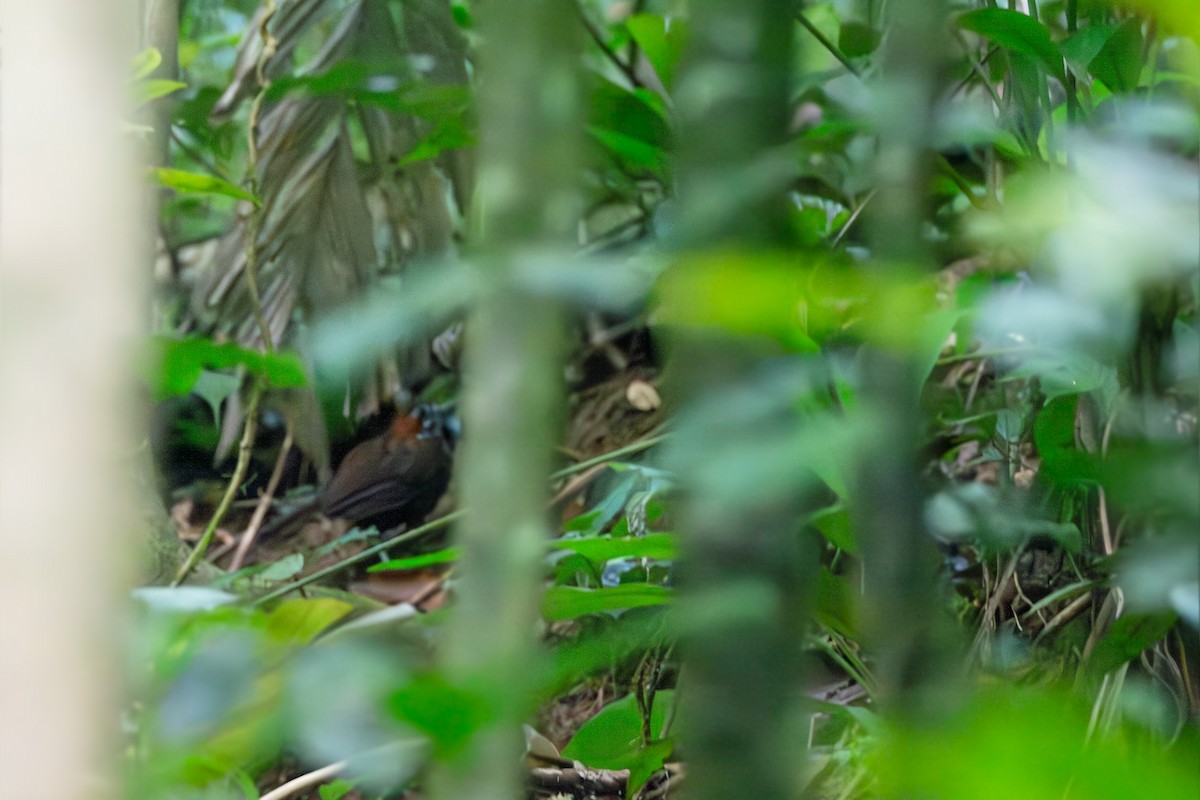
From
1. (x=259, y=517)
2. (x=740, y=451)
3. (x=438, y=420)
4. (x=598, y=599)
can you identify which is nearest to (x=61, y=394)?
(x=740, y=451)

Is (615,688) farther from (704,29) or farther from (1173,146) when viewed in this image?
(704,29)

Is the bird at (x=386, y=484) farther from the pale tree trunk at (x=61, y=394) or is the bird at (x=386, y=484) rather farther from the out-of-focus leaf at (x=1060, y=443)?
the pale tree trunk at (x=61, y=394)

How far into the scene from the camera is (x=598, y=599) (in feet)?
2.93

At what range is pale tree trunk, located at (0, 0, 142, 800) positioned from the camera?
16.4 inches

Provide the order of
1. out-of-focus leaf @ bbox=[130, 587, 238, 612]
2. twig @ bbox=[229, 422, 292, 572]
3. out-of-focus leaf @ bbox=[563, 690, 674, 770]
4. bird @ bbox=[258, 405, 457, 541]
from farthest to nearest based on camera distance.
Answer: bird @ bbox=[258, 405, 457, 541]
twig @ bbox=[229, 422, 292, 572]
out-of-focus leaf @ bbox=[563, 690, 674, 770]
out-of-focus leaf @ bbox=[130, 587, 238, 612]

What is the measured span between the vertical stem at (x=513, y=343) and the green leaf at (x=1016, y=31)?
20.7 inches

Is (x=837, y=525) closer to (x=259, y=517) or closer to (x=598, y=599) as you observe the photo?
(x=598, y=599)

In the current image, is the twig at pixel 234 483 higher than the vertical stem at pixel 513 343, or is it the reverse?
the vertical stem at pixel 513 343

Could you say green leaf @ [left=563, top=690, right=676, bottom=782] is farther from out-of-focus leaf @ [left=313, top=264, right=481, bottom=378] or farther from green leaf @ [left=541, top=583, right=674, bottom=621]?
out-of-focus leaf @ [left=313, top=264, right=481, bottom=378]

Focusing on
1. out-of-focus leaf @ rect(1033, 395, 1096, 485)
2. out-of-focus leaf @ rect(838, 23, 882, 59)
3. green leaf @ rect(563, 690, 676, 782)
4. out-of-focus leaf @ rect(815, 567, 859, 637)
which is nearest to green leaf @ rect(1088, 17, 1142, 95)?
out-of-focus leaf @ rect(1033, 395, 1096, 485)

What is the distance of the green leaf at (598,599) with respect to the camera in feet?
2.90

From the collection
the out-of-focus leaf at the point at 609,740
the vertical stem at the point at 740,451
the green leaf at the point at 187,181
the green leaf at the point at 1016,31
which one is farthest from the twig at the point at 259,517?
the vertical stem at the point at 740,451

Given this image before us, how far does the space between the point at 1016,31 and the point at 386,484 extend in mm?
1447

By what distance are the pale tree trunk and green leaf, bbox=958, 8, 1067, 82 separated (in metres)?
0.66
